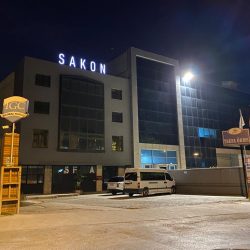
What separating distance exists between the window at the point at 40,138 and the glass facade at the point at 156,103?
1257 cm

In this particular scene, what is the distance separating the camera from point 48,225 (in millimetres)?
10344

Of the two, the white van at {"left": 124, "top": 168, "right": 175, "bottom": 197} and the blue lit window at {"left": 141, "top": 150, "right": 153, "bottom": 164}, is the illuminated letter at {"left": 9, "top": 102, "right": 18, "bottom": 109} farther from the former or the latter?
the blue lit window at {"left": 141, "top": 150, "right": 153, "bottom": 164}

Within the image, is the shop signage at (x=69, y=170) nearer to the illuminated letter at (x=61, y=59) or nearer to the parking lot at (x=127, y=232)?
the illuminated letter at (x=61, y=59)

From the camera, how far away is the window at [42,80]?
3259cm

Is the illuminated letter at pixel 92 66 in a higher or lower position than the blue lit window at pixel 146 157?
higher

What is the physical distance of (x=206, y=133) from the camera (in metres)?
45.8

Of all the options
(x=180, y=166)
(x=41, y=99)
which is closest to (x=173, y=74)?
(x=180, y=166)

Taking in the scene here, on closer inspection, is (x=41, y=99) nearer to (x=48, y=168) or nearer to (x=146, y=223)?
(x=48, y=168)

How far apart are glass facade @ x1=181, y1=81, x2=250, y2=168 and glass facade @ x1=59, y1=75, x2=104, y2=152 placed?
1406 centimetres

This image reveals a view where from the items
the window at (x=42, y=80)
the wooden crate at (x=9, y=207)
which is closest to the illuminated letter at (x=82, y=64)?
the window at (x=42, y=80)

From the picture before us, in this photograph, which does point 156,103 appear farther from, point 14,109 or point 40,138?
point 14,109

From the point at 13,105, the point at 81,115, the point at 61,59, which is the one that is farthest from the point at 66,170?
the point at 13,105

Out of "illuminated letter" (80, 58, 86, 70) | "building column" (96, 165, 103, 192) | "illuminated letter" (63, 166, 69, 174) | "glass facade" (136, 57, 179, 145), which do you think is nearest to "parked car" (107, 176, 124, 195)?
"building column" (96, 165, 103, 192)

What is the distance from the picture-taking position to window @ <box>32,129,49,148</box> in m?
31.1
